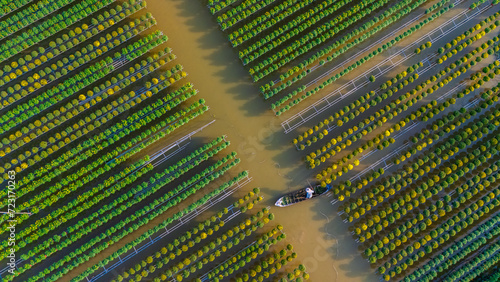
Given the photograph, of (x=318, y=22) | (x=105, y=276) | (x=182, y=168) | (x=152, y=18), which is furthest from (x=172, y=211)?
(x=318, y=22)

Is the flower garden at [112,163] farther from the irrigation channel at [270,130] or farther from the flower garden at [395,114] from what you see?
the flower garden at [395,114]

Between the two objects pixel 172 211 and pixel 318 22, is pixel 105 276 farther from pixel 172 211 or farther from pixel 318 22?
pixel 318 22

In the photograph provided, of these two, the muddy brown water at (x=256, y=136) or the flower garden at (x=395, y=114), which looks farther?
the muddy brown water at (x=256, y=136)

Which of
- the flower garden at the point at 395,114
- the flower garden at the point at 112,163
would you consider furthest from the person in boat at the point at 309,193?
the flower garden at the point at 112,163

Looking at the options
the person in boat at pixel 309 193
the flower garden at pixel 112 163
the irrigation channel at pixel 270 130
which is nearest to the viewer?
the flower garden at pixel 112 163

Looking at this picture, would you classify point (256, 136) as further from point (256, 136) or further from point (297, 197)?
point (297, 197)

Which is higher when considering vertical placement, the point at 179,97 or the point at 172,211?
the point at 179,97

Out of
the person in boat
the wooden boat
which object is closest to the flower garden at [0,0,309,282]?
the wooden boat

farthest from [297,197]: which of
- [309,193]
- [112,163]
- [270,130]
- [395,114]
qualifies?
[112,163]

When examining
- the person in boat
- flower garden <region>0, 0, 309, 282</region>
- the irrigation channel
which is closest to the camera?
flower garden <region>0, 0, 309, 282</region>

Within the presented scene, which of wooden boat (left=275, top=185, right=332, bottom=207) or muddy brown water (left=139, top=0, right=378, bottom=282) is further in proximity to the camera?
muddy brown water (left=139, top=0, right=378, bottom=282)

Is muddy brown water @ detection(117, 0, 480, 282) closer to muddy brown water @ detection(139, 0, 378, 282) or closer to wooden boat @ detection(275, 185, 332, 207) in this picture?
muddy brown water @ detection(139, 0, 378, 282)
